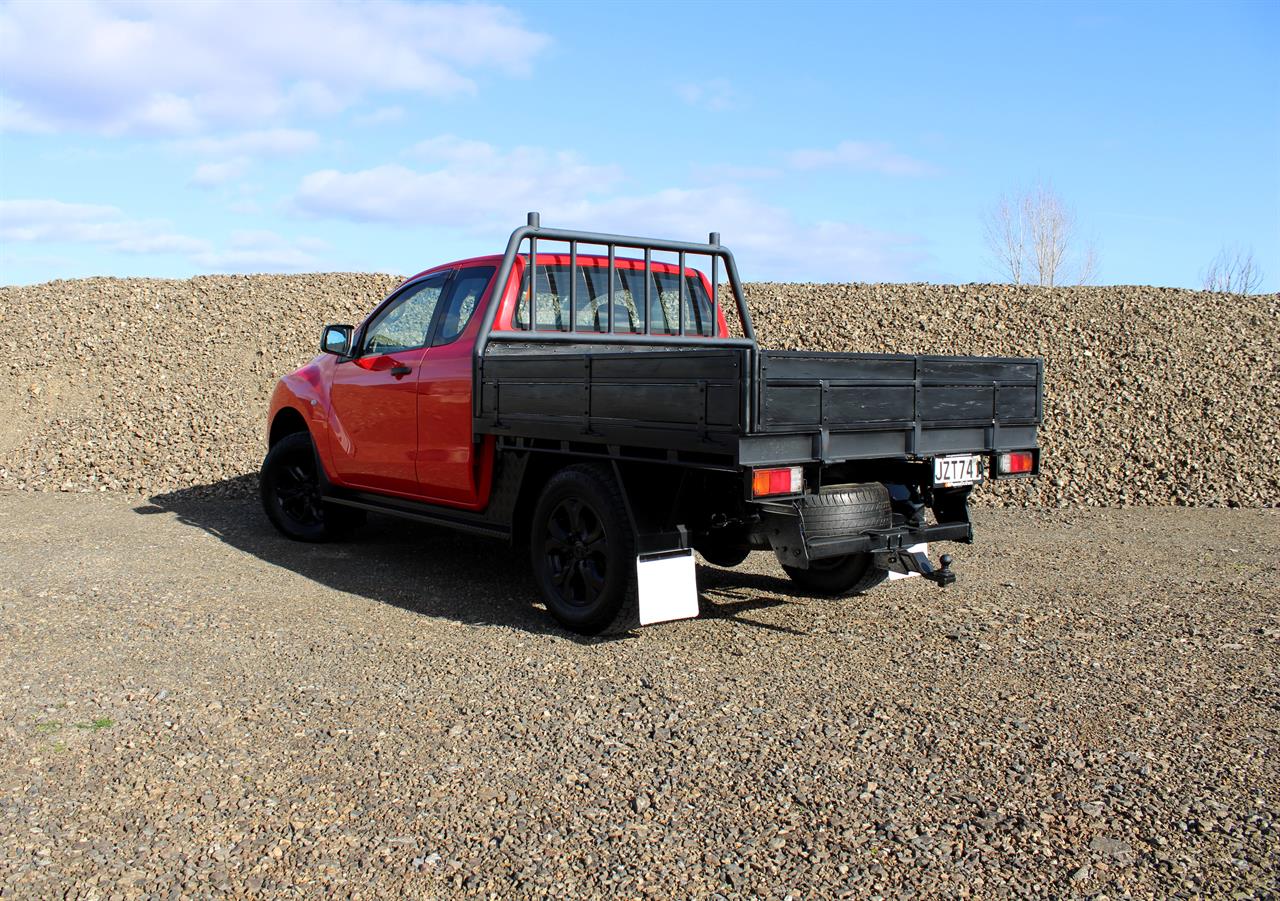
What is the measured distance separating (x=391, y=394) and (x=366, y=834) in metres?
4.22

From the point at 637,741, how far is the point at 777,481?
1.35 metres

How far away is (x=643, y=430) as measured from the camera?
16.5 ft

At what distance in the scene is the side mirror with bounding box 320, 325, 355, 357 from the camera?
7.58 meters

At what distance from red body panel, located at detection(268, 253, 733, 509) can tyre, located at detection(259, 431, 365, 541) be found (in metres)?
0.41

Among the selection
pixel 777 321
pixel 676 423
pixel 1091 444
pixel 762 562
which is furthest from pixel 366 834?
pixel 777 321

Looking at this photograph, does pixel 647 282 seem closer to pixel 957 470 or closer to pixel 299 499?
pixel 957 470

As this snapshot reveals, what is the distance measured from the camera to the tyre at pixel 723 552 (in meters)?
5.94

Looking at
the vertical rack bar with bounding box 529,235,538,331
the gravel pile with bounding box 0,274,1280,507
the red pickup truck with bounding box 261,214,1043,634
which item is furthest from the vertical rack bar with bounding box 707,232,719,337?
the gravel pile with bounding box 0,274,1280,507

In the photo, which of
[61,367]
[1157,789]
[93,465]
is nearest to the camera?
[1157,789]

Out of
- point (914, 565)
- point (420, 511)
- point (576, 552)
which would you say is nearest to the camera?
point (914, 565)

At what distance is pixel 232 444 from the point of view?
13258 millimetres

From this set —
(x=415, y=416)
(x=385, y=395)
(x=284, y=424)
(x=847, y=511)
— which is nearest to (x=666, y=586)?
(x=847, y=511)

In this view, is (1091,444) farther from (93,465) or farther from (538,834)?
(93,465)

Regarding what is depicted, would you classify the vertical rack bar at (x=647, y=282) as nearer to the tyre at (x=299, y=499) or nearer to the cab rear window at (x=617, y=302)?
the cab rear window at (x=617, y=302)
